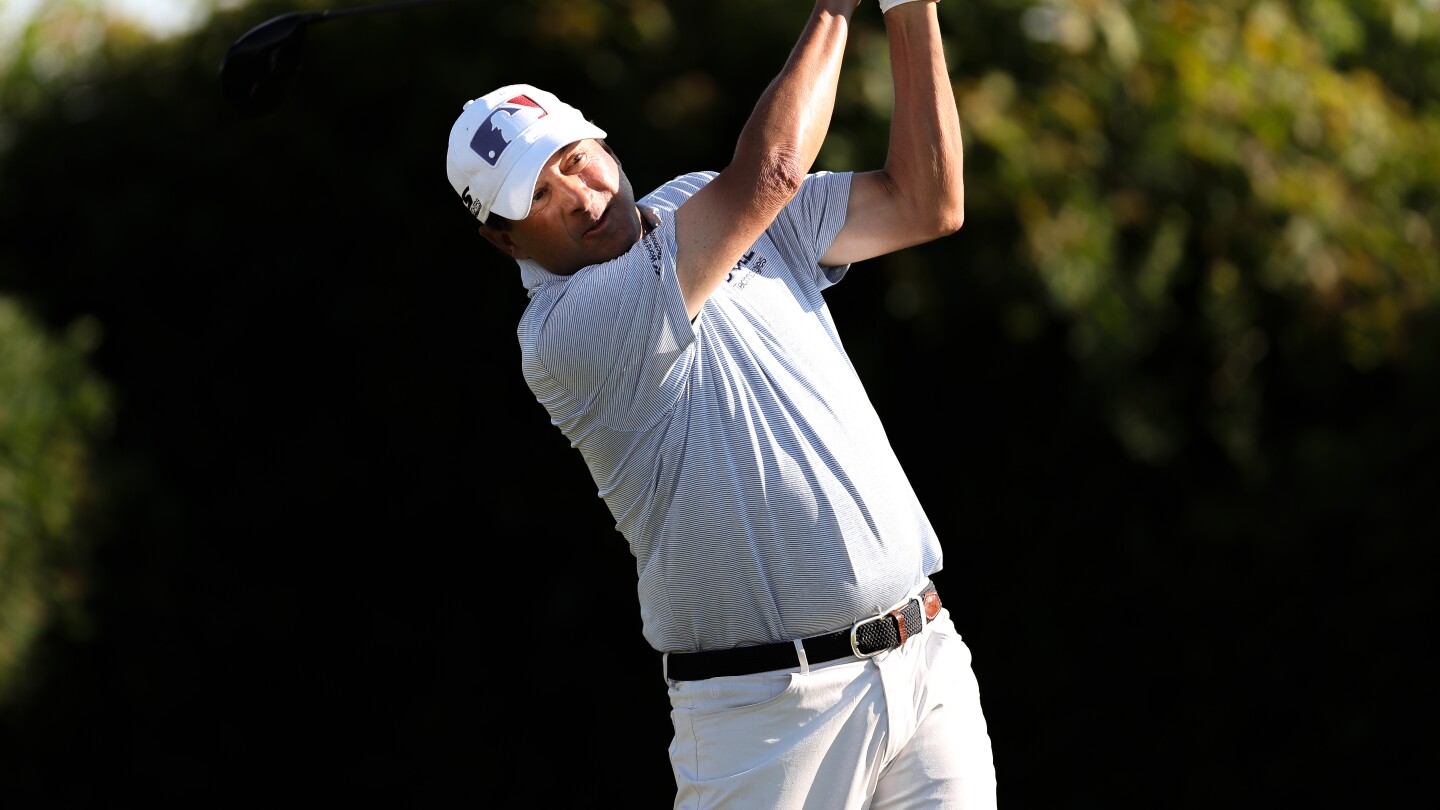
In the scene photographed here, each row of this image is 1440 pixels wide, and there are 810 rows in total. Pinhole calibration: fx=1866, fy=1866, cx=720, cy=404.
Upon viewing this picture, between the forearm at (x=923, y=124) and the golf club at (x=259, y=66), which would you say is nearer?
the forearm at (x=923, y=124)

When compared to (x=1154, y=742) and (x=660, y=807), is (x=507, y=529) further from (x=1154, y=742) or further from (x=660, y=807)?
(x=1154, y=742)

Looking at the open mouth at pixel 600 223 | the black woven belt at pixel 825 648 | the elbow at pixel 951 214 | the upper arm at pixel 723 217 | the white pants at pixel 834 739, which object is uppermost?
the open mouth at pixel 600 223

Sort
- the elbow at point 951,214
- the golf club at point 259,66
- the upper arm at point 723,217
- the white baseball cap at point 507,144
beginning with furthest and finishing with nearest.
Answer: the golf club at point 259,66
the elbow at point 951,214
the white baseball cap at point 507,144
the upper arm at point 723,217

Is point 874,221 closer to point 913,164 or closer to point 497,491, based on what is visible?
point 913,164

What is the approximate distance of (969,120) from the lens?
5230 mm

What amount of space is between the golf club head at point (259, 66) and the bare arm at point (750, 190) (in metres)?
1.19

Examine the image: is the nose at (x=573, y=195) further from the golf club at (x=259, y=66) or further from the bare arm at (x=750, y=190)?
the golf club at (x=259, y=66)

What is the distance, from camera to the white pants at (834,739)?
10.2 feet

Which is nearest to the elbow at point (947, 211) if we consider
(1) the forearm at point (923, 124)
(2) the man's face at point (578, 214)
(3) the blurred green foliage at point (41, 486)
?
(1) the forearm at point (923, 124)

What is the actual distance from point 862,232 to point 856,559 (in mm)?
661

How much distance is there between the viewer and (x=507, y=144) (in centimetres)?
311

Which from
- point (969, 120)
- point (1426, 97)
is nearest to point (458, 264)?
point (969, 120)

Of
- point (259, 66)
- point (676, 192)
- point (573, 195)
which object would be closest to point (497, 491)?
point (259, 66)

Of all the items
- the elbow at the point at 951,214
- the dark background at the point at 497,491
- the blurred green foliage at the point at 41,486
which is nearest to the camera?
the elbow at the point at 951,214
